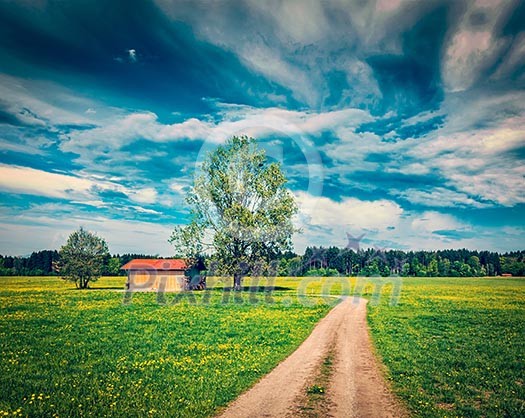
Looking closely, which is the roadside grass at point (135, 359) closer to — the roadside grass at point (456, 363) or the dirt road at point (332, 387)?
the dirt road at point (332, 387)

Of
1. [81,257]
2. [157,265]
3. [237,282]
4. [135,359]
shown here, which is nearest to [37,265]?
[81,257]

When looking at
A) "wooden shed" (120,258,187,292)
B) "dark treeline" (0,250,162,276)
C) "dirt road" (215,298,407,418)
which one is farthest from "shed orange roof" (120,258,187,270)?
"dark treeline" (0,250,162,276)

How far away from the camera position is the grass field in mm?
10891

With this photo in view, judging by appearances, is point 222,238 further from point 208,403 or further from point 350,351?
point 208,403

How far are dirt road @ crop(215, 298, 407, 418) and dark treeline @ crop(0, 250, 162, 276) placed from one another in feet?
494

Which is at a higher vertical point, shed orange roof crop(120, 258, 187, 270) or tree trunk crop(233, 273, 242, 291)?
shed orange roof crop(120, 258, 187, 270)

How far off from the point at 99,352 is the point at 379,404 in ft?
43.1

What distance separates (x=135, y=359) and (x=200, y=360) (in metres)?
2.93

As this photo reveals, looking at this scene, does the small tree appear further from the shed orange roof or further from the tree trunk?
the tree trunk

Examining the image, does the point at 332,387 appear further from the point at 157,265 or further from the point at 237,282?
the point at 157,265

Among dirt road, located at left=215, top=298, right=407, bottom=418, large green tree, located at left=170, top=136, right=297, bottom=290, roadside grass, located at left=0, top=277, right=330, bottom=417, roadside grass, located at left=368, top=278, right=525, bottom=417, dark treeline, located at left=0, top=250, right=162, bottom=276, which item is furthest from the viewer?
dark treeline, located at left=0, top=250, right=162, bottom=276

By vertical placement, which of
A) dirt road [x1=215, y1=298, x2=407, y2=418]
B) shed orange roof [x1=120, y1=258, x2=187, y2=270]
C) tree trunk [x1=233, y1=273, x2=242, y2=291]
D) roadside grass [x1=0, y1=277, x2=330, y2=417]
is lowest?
roadside grass [x1=0, y1=277, x2=330, y2=417]

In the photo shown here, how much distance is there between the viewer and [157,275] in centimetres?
6850

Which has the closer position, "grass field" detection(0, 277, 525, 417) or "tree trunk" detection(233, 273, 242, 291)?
"grass field" detection(0, 277, 525, 417)
